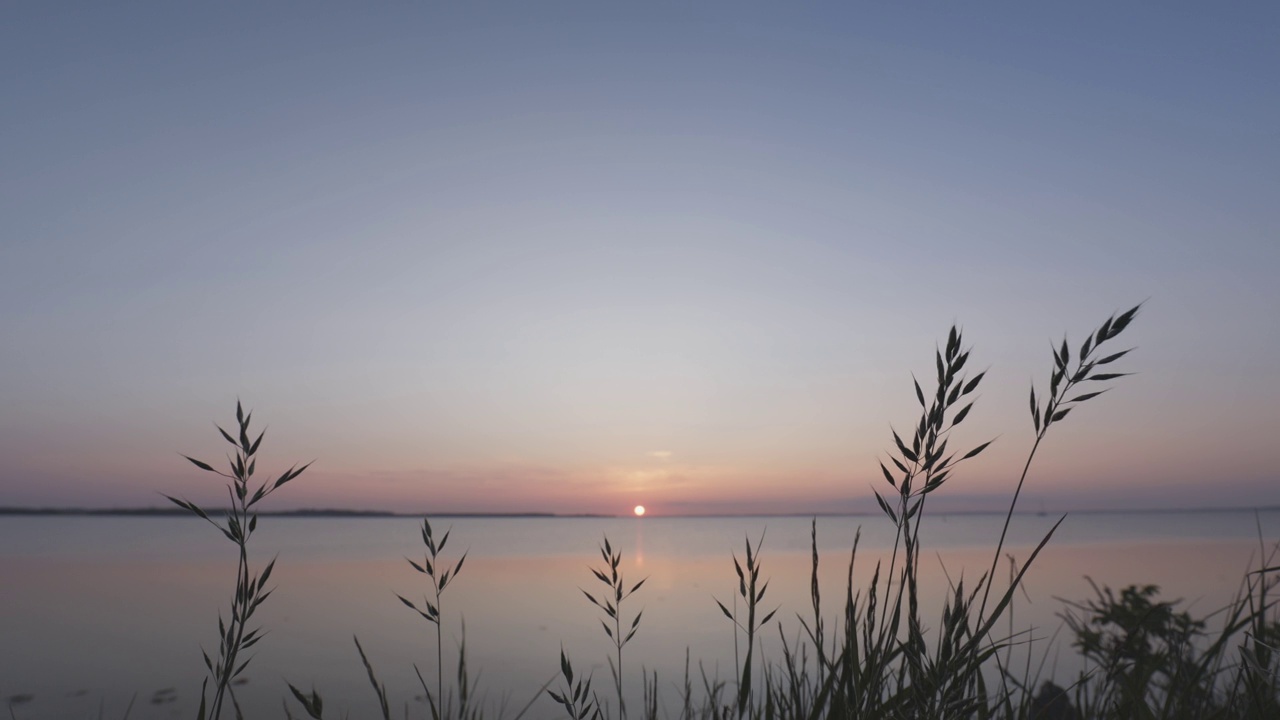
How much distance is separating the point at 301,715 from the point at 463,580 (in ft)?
78.9

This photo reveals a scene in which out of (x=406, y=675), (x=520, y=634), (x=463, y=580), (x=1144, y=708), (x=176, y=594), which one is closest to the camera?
(x=1144, y=708)

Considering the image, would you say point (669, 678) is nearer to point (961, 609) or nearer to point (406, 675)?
point (406, 675)

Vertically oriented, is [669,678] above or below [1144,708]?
below

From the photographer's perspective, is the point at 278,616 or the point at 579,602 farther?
the point at 579,602

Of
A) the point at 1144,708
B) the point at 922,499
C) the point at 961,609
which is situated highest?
the point at 922,499

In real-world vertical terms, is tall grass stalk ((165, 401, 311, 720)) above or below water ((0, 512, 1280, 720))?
above

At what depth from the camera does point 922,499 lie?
66.1 inches

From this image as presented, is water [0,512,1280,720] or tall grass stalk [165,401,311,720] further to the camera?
water [0,512,1280,720]

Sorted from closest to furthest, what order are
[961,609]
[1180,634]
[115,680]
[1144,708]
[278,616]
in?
[961,609] < [1144,708] < [1180,634] < [115,680] < [278,616]

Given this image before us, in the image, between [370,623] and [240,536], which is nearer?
[240,536]

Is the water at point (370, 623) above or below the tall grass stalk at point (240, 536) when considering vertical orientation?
below

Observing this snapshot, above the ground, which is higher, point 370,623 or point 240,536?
point 240,536

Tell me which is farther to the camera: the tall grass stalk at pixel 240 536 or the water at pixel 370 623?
the water at pixel 370 623

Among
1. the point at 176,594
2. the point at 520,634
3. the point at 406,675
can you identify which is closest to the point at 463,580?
the point at 176,594
